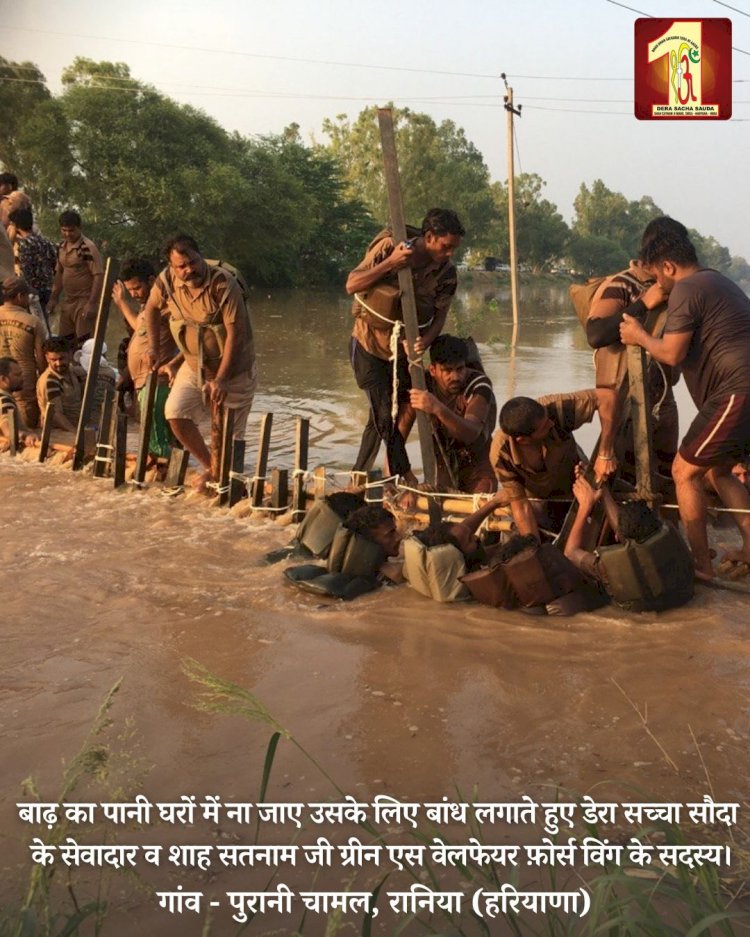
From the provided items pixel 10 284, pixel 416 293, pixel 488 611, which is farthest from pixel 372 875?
pixel 10 284

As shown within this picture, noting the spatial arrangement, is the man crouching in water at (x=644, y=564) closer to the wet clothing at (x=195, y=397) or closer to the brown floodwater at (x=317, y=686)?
the brown floodwater at (x=317, y=686)

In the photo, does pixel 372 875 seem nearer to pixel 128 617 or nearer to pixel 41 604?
pixel 128 617

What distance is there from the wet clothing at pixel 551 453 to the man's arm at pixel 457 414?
58 centimetres

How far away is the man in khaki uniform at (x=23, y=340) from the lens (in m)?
9.23

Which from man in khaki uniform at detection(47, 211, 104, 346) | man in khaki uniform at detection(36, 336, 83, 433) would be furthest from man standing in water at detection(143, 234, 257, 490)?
man in khaki uniform at detection(47, 211, 104, 346)

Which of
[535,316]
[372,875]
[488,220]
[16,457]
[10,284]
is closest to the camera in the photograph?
[372,875]

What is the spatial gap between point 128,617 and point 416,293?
108 inches

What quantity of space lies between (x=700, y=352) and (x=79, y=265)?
6830 millimetres

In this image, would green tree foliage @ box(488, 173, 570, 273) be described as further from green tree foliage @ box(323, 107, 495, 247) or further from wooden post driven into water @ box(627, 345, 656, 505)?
wooden post driven into water @ box(627, 345, 656, 505)

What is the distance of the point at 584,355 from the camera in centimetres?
2292

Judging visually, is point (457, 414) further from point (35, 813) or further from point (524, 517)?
point (35, 813)

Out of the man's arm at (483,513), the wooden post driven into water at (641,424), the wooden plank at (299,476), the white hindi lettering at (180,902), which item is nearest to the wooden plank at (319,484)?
the wooden plank at (299,476)

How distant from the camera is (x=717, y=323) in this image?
5.05 m

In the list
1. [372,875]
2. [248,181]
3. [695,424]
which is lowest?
[372,875]
